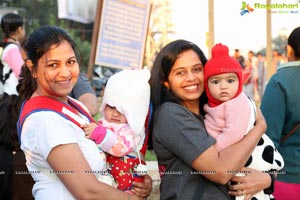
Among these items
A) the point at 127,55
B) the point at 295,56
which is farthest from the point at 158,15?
the point at 295,56

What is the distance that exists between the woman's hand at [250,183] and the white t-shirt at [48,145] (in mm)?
677

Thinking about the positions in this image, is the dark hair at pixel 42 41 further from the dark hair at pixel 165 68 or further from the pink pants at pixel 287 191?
the pink pants at pixel 287 191

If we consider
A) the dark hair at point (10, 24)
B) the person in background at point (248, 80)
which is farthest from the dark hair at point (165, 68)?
the person in background at point (248, 80)

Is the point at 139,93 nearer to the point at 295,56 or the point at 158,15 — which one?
the point at 295,56

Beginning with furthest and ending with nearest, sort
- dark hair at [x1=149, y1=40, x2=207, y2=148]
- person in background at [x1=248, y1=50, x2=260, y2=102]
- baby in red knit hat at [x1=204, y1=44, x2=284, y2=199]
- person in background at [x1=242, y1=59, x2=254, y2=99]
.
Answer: person in background at [x1=248, y1=50, x2=260, y2=102]
person in background at [x1=242, y1=59, x2=254, y2=99]
dark hair at [x1=149, y1=40, x2=207, y2=148]
baby in red knit hat at [x1=204, y1=44, x2=284, y2=199]

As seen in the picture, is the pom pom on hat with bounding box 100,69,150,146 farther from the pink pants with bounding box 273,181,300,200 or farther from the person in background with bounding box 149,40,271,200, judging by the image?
the pink pants with bounding box 273,181,300,200

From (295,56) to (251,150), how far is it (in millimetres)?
1280

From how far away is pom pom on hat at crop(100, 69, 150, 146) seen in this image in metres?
2.29

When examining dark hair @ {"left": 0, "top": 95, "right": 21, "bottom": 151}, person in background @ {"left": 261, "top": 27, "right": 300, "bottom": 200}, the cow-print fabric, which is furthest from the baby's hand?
person in background @ {"left": 261, "top": 27, "right": 300, "bottom": 200}

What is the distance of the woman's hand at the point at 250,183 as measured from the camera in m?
2.21

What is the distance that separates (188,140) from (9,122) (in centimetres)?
142

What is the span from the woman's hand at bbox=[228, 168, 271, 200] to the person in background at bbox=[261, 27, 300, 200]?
82cm

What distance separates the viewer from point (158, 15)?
2397cm

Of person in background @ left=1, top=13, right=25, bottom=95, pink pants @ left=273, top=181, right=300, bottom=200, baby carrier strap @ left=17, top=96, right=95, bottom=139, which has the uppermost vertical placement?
person in background @ left=1, top=13, right=25, bottom=95
